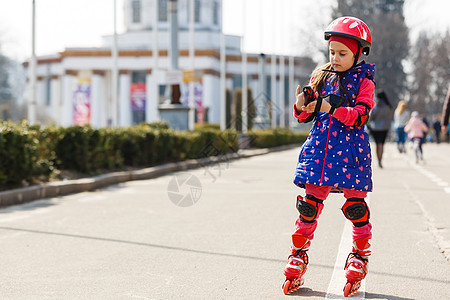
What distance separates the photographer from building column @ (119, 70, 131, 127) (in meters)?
87.7


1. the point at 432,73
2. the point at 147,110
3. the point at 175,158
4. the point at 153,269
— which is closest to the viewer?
the point at 153,269

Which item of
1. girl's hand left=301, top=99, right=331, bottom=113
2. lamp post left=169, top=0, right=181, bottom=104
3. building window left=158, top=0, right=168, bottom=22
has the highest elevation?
building window left=158, top=0, right=168, bottom=22

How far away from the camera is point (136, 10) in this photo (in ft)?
308

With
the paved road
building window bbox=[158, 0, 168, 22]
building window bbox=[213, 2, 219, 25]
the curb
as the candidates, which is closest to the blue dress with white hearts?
the paved road

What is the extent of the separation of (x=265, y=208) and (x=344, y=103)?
16.9 feet

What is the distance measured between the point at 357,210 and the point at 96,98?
85.4 metres

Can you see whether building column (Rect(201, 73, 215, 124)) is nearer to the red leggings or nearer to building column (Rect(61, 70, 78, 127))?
building column (Rect(61, 70, 78, 127))

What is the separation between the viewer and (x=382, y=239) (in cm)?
711

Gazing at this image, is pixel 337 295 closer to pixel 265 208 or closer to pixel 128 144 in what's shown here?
pixel 265 208

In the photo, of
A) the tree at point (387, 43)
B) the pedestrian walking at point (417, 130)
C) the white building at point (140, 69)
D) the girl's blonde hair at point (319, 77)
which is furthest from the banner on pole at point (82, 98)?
the girl's blonde hair at point (319, 77)

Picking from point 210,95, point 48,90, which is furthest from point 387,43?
point 48,90

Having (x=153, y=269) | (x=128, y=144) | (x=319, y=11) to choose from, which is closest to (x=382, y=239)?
(x=153, y=269)

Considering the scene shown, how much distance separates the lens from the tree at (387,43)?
250 ft

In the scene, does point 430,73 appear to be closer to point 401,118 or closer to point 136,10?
point 136,10
